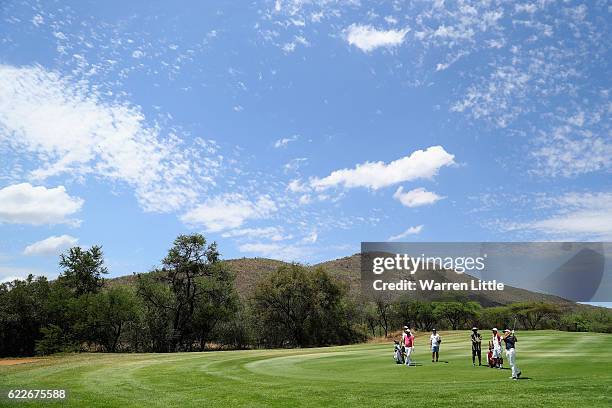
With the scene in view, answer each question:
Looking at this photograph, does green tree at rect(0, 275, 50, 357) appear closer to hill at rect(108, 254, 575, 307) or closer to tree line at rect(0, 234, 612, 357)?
tree line at rect(0, 234, 612, 357)

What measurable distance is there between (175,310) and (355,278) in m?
82.6

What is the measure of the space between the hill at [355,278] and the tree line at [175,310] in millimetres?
36013

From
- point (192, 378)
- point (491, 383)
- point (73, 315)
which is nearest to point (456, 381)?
point (491, 383)

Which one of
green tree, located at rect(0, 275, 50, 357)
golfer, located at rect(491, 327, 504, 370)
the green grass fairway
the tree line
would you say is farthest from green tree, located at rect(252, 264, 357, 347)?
golfer, located at rect(491, 327, 504, 370)

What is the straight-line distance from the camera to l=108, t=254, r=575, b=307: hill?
133000 millimetres

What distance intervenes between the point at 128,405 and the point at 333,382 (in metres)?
9.80

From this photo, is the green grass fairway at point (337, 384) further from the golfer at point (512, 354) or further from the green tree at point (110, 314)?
the green tree at point (110, 314)

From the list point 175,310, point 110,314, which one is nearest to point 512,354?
point 110,314

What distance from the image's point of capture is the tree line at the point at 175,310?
224 feet

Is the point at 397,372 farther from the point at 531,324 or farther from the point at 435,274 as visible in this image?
the point at 435,274

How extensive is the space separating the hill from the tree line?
3601cm

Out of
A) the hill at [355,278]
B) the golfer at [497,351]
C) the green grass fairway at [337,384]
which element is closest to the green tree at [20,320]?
the green grass fairway at [337,384]

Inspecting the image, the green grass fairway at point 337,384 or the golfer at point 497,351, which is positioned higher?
the golfer at point 497,351

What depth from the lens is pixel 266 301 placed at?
287 feet
